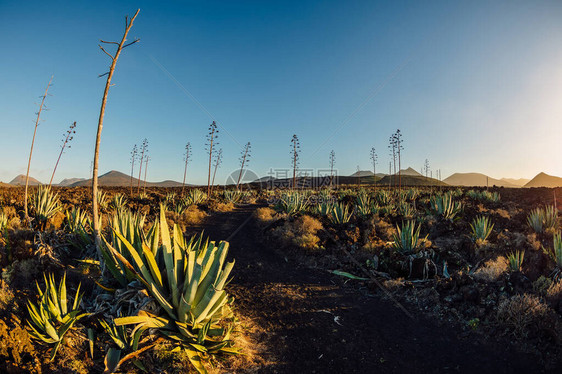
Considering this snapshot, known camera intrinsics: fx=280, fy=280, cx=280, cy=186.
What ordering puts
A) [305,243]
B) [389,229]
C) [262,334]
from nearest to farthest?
1. [262,334]
2. [305,243]
3. [389,229]

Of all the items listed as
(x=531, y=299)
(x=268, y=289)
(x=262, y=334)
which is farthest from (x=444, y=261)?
(x=262, y=334)

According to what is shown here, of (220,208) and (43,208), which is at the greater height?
(43,208)

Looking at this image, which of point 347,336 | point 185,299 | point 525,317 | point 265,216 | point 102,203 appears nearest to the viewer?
point 185,299

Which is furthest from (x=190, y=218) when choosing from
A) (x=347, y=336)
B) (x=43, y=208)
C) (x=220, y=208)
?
(x=347, y=336)

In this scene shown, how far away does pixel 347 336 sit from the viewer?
3.97 meters

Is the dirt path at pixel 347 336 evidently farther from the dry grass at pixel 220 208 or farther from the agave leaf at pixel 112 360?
the dry grass at pixel 220 208

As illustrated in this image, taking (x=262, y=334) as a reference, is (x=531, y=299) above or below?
above

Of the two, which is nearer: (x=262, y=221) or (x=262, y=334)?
(x=262, y=334)

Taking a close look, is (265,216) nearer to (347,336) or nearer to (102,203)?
(102,203)

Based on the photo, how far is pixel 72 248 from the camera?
246 inches

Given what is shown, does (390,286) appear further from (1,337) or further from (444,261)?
(1,337)

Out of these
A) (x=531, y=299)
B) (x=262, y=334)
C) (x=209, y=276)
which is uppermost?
(x=209, y=276)

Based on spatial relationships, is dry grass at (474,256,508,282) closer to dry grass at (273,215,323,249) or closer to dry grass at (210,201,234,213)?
dry grass at (273,215,323,249)

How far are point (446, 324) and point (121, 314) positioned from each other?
4.51m
